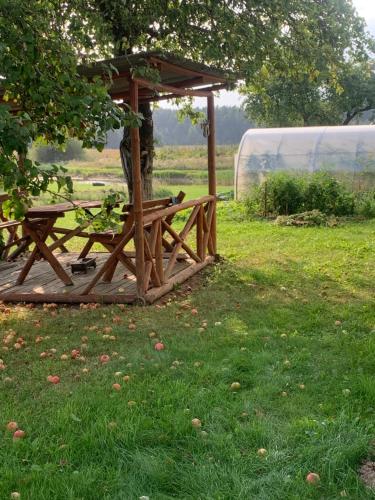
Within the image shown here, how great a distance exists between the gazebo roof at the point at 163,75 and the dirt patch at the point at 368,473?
354 cm

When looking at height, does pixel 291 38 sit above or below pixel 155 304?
above

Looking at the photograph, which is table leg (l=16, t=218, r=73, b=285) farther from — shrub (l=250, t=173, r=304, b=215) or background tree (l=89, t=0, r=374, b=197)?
shrub (l=250, t=173, r=304, b=215)

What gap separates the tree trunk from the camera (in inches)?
338

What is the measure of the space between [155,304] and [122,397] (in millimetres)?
2639

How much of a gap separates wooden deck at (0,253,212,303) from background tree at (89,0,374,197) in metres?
2.00

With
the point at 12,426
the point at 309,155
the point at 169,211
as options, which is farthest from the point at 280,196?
the point at 12,426

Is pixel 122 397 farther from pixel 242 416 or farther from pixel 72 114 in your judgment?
pixel 72 114

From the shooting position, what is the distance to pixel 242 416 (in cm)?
345

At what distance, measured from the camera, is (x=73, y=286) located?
23.1ft

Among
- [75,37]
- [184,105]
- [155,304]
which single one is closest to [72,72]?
[155,304]

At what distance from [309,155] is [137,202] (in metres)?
10.4

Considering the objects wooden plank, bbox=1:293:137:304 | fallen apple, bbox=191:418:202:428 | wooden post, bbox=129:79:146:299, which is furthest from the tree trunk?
fallen apple, bbox=191:418:202:428

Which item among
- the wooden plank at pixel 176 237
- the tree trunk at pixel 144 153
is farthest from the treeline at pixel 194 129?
the wooden plank at pixel 176 237

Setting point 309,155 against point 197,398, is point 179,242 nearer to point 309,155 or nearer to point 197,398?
point 197,398
